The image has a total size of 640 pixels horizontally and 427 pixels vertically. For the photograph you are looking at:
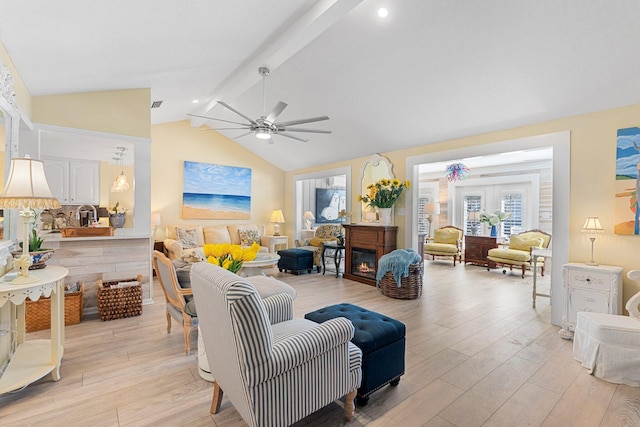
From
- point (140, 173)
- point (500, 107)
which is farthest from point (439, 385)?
point (140, 173)

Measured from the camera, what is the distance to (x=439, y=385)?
7.45 feet

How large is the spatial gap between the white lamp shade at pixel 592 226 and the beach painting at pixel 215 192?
648 centimetres

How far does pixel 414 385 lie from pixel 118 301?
3.42m

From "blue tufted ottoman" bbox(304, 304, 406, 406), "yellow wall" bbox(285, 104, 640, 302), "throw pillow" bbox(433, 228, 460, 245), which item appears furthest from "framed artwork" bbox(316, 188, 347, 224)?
"blue tufted ottoman" bbox(304, 304, 406, 406)

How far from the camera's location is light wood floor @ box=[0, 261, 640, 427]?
191 centimetres

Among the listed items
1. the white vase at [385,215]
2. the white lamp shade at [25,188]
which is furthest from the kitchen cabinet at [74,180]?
the white vase at [385,215]

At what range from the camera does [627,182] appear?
310 cm

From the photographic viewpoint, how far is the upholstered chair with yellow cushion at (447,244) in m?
7.59

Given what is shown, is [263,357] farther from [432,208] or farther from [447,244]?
[432,208]

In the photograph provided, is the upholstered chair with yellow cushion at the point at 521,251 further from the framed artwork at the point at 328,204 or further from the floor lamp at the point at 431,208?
the framed artwork at the point at 328,204

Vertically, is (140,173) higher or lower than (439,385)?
A: higher

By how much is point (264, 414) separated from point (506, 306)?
399 centimetres

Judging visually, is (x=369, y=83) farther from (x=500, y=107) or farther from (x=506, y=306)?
(x=506, y=306)

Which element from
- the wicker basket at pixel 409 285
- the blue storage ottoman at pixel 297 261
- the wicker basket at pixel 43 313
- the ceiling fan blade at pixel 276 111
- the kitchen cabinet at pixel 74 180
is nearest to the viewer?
the wicker basket at pixel 43 313
